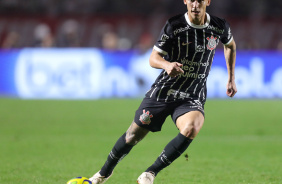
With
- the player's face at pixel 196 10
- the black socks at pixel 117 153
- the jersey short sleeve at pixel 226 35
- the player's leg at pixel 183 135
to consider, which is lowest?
the black socks at pixel 117 153

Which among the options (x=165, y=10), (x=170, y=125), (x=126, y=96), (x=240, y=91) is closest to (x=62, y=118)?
(x=170, y=125)

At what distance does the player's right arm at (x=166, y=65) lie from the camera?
5.39m

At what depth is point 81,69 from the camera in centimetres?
1700

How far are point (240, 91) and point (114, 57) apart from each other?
155 inches

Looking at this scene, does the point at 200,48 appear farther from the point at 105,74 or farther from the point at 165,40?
the point at 105,74

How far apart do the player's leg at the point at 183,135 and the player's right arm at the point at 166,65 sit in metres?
0.62

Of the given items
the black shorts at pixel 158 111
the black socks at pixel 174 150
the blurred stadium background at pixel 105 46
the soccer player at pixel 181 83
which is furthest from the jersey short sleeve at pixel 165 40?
the blurred stadium background at pixel 105 46

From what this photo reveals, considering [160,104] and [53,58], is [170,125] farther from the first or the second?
[160,104]

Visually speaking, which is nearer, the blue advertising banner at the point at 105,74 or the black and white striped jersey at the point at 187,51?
the black and white striped jersey at the point at 187,51

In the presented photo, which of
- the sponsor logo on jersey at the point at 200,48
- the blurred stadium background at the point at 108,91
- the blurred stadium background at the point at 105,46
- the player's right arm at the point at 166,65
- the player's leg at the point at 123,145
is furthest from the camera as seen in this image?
the blurred stadium background at the point at 105,46

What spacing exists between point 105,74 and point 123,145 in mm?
10952

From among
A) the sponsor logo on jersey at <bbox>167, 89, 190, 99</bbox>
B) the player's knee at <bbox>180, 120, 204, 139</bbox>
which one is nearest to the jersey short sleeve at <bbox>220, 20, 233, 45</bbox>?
the sponsor logo on jersey at <bbox>167, 89, 190, 99</bbox>

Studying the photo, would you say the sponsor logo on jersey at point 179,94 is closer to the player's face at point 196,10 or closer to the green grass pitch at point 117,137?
the player's face at point 196,10

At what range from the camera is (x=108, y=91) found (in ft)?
56.0
